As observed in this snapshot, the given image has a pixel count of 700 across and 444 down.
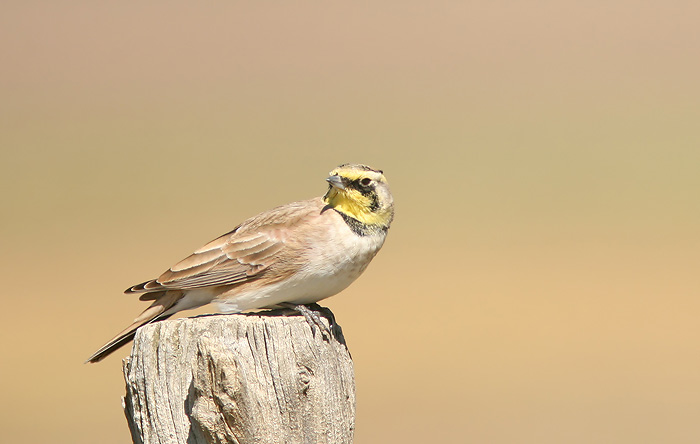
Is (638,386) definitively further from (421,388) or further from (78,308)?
(78,308)

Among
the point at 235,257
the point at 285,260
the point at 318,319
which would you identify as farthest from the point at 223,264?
the point at 318,319

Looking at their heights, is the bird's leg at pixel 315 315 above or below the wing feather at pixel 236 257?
below

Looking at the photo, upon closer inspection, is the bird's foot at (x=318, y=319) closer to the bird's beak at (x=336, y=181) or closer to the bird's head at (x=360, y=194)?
the bird's head at (x=360, y=194)

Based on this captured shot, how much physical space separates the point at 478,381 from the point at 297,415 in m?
13.9

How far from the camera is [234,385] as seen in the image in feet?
16.4

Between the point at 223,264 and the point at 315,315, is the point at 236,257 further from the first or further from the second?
the point at 315,315

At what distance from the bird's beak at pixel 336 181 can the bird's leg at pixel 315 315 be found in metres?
0.90

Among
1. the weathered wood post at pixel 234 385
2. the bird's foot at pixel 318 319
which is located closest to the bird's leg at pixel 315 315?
the bird's foot at pixel 318 319

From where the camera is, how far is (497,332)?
20.6m

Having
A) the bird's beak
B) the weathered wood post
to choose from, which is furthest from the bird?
the weathered wood post

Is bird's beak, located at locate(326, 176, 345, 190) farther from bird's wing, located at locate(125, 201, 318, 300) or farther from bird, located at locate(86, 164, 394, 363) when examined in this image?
bird's wing, located at locate(125, 201, 318, 300)

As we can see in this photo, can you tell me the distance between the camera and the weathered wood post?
198 inches

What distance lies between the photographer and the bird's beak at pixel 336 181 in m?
6.96

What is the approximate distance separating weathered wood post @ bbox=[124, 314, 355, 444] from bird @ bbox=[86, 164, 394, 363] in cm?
140
